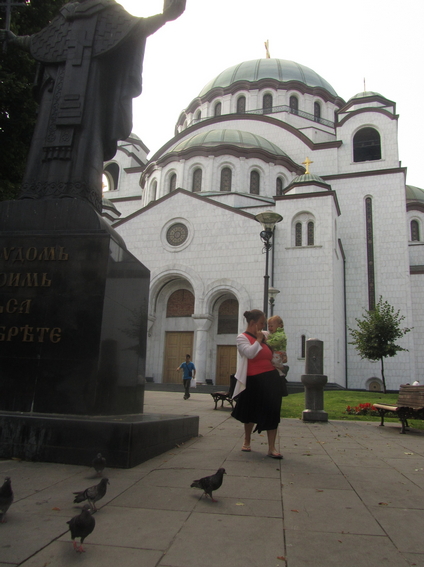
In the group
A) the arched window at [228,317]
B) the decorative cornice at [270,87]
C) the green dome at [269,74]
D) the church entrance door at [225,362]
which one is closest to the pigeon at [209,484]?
the church entrance door at [225,362]

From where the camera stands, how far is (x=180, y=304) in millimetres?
25406

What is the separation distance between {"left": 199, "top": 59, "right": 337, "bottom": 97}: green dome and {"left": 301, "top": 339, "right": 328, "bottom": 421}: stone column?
3129 centimetres

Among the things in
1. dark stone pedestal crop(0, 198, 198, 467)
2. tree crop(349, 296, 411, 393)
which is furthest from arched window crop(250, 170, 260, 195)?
dark stone pedestal crop(0, 198, 198, 467)

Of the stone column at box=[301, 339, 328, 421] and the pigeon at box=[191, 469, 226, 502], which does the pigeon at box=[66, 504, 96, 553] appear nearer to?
the pigeon at box=[191, 469, 226, 502]

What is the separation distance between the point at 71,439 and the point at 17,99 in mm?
8439

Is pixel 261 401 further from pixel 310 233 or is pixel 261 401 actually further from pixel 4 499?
pixel 310 233

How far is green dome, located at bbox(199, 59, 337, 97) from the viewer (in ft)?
121

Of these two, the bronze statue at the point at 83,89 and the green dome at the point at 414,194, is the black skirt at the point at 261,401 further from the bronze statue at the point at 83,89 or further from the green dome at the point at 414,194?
the green dome at the point at 414,194

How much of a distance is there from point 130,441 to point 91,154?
356cm

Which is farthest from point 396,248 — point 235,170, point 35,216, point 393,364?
point 35,216

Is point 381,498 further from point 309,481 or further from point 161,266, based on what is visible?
point 161,266

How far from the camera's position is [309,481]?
3.91 m

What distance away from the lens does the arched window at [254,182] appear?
2814 centimetres

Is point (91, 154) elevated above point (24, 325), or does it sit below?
above
